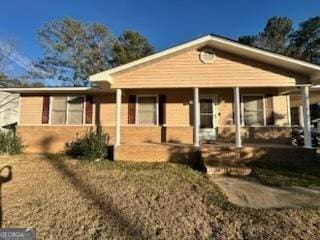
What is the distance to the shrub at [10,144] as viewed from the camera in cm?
1197

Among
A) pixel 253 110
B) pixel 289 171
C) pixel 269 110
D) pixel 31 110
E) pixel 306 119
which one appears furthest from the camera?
pixel 31 110

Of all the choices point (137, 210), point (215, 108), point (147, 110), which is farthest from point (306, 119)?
point (137, 210)

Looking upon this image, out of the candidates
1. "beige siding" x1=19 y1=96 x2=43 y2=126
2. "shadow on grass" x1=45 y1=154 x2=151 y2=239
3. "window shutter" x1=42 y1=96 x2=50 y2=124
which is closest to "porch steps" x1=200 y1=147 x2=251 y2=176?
"shadow on grass" x1=45 y1=154 x2=151 y2=239

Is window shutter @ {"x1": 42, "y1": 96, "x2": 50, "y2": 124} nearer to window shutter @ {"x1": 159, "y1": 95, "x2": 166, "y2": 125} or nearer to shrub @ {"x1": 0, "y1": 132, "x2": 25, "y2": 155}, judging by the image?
shrub @ {"x1": 0, "y1": 132, "x2": 25, "y2": 155}

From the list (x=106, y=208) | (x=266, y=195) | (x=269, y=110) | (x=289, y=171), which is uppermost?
(x=269, y=110)

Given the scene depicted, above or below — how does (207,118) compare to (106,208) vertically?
above

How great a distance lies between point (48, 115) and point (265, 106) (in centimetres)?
1016

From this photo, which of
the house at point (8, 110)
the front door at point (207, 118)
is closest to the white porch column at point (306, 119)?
the front door at point (207, 118)

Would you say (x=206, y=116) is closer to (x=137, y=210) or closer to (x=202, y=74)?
(x=202, y=74)

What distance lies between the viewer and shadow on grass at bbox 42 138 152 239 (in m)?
4.73

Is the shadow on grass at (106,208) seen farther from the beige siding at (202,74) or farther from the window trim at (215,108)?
the window trim at (215,108)

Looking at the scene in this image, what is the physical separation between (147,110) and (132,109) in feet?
2.29

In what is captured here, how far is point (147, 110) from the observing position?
1307cm

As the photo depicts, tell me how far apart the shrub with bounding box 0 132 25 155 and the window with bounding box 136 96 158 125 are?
5389mm
